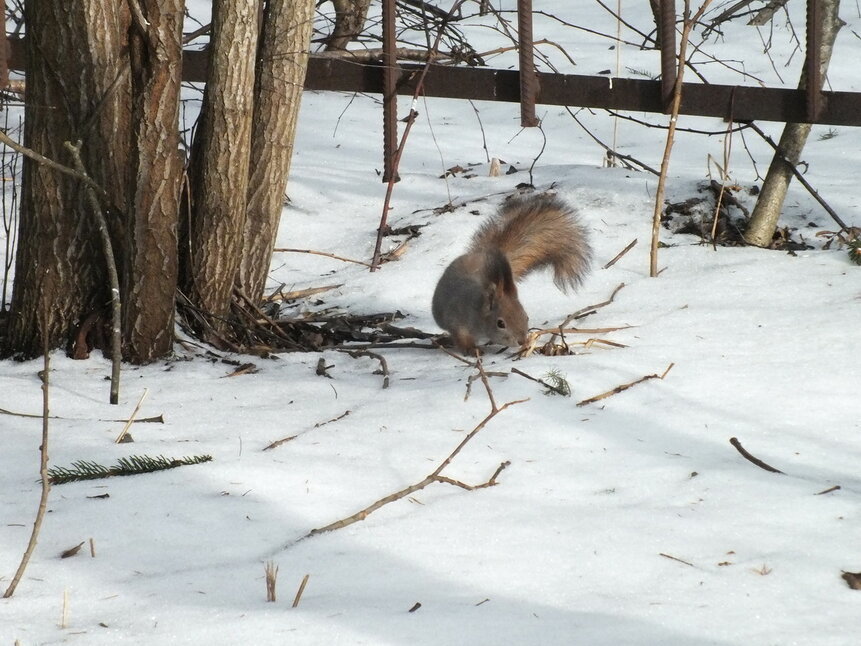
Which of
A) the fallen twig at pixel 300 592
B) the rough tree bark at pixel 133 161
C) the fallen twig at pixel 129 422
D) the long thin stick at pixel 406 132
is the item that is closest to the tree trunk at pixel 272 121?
the rough tree bark at pixel 133 161

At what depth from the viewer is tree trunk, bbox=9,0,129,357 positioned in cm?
355

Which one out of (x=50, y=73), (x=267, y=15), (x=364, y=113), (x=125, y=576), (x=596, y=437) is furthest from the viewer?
(x=364, y=113)

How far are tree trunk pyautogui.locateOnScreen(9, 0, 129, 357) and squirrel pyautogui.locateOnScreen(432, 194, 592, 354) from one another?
1.44 meters

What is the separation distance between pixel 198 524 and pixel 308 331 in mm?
2057

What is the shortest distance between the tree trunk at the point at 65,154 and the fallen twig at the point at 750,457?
92.1 inches

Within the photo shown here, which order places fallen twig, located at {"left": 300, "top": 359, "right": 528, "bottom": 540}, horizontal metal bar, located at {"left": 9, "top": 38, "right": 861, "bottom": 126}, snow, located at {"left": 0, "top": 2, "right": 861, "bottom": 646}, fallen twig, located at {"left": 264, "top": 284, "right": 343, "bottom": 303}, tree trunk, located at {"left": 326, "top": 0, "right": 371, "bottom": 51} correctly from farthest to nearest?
tree trunk, located at {"left": 326, "top": 0, "right": 371, "bottom": 51}, fallen twig, located at {"left": 264, "top": 284, "right": 343, "bottom": 303}, horizontal metal bar, located at {"left": 9, "top": 38, "right": 861, "bottom": 126}, fallen twig, located at {"left": 300, "top": 359, "right": 528, "bottom": 540}, snow, located at {"left": 0, "top": 2, "right": 861, "bottom": 646}

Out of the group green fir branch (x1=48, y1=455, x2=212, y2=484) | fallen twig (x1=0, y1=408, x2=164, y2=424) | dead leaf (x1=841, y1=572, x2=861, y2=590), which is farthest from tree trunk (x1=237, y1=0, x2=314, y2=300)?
dead leaf (x1=841, y1=572, x2=861, y2=590)

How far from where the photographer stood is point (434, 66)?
4.81 m

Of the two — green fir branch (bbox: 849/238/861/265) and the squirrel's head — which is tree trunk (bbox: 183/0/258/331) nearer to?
the squirrel's head

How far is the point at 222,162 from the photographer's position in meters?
3.90

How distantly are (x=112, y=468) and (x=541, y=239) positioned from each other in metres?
2.46

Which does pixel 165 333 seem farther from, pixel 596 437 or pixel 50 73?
pixel 596 437

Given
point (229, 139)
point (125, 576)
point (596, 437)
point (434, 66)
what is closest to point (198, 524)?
point (125, 576)

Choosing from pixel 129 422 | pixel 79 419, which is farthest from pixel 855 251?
pixel 79 419
